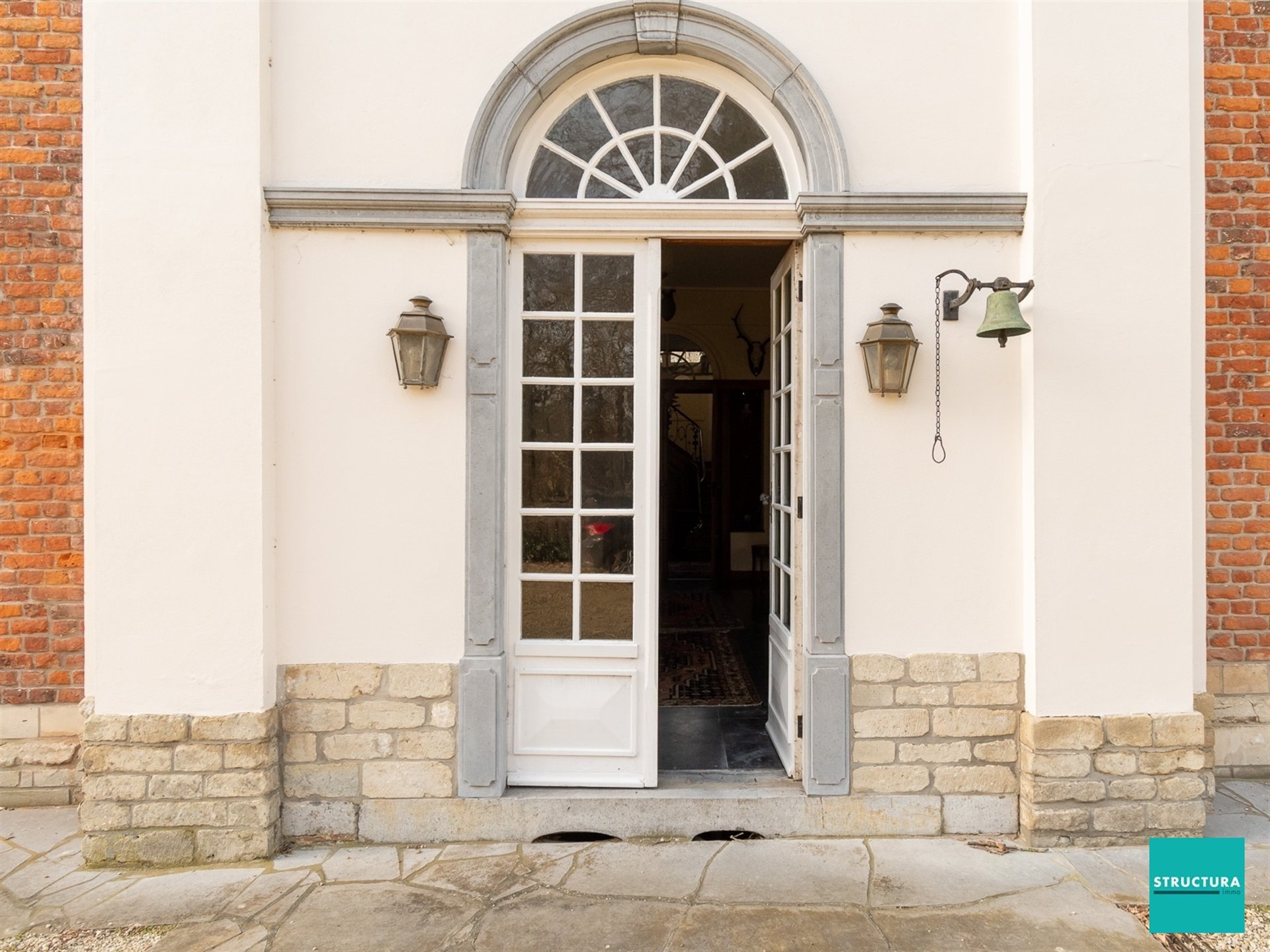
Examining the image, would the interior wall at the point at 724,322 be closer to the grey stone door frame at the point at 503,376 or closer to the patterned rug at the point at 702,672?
the patterned rug at the point at 702,672

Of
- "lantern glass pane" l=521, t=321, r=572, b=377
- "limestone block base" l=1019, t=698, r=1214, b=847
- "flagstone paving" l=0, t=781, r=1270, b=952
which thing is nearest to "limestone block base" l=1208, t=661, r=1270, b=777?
"flagstone paving" l=0, t=781, r=1270, b=952

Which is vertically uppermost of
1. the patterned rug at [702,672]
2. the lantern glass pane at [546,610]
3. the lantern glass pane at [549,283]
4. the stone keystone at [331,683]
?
the lantern glass pane at [549,283]

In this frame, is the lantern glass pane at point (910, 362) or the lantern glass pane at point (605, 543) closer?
the lantern glass pane at point (910, 362)

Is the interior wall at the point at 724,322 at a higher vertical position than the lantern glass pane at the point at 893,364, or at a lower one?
higher

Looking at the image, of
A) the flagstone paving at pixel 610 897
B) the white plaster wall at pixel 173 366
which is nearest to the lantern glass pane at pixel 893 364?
the flagstone paving at pixel 610 897

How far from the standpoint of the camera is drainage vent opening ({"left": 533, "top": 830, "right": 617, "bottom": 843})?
3211mm

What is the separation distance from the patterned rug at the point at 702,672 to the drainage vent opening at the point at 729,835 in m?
1.25

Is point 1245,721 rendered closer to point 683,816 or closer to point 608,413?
point 683,816

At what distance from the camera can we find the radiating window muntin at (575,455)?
337cm

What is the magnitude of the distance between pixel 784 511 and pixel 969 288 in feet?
4.37

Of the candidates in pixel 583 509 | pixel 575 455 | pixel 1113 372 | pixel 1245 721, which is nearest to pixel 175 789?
pixel 583 509

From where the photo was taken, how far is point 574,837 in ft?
10.6

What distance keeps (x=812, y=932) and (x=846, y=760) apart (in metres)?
0.79

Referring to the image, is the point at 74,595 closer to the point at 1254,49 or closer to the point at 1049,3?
the point at 1049,3
